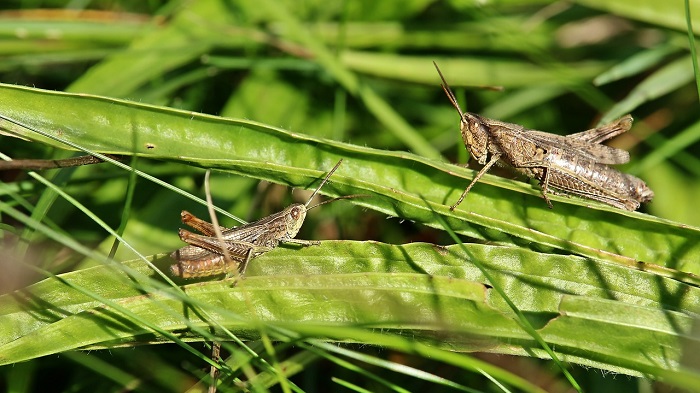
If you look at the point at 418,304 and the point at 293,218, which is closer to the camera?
the point at 418,304

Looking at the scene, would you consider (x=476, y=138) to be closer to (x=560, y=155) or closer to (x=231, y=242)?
(x=560, y=155)

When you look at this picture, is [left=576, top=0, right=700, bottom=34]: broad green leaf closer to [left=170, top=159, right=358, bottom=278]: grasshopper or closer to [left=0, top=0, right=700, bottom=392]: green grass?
[left=0, top=0, right=700, bottom=392]: green grass

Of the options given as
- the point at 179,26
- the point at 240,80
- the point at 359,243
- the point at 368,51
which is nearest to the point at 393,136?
the point at 368,51

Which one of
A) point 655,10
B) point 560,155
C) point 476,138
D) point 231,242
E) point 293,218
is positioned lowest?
point 231,242

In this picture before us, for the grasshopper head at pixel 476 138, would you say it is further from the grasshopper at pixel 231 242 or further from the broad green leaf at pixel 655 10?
the broad green leaf at pixel 655 10

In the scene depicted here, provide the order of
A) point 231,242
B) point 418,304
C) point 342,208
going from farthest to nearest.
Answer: point 342,208 < point 231,242 < point 418,304

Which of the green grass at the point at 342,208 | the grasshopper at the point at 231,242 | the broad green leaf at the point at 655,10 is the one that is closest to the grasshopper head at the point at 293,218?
the grasshopper at the point at 231,242

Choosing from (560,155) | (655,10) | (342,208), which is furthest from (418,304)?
(655,10)

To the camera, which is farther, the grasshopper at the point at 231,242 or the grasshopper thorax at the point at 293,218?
the grasshopper thorax at the point at 293,218
